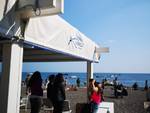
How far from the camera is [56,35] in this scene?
447cm

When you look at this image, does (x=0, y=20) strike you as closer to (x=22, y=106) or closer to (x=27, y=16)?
(x=27, y=16)

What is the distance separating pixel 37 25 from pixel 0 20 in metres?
0.89

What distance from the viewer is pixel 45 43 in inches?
159

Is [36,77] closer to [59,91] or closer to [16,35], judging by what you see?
[59,91]

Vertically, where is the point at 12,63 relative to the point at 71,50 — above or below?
below

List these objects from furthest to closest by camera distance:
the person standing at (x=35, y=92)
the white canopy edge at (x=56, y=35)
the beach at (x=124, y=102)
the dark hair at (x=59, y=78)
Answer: the beach at (x=124, y=102) → the dark hair at (x=59, y=78) → the person standing at (x=35, y=92) → the white canopy edge at (x=56, y=35)

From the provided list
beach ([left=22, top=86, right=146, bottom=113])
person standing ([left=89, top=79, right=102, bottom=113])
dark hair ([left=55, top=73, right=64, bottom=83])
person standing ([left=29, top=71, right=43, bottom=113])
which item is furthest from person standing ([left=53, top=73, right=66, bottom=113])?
beach ([left=22, top=86, right=146, bottom=113])

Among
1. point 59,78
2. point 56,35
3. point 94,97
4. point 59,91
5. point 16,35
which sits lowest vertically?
point 94,97

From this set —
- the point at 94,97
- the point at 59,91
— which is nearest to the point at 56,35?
the point at 59,91

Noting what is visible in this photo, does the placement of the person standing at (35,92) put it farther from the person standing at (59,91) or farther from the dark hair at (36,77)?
the person standing at (59,91)

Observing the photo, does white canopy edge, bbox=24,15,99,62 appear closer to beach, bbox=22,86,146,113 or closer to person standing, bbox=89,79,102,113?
person standing, bbox=89,79,102,113

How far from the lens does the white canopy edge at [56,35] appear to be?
3.74 metres

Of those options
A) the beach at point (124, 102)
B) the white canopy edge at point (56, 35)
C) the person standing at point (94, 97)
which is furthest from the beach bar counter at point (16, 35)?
the beach at point (124, 102)

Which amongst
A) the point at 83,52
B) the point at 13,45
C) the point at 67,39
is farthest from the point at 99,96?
the point at 13,45
